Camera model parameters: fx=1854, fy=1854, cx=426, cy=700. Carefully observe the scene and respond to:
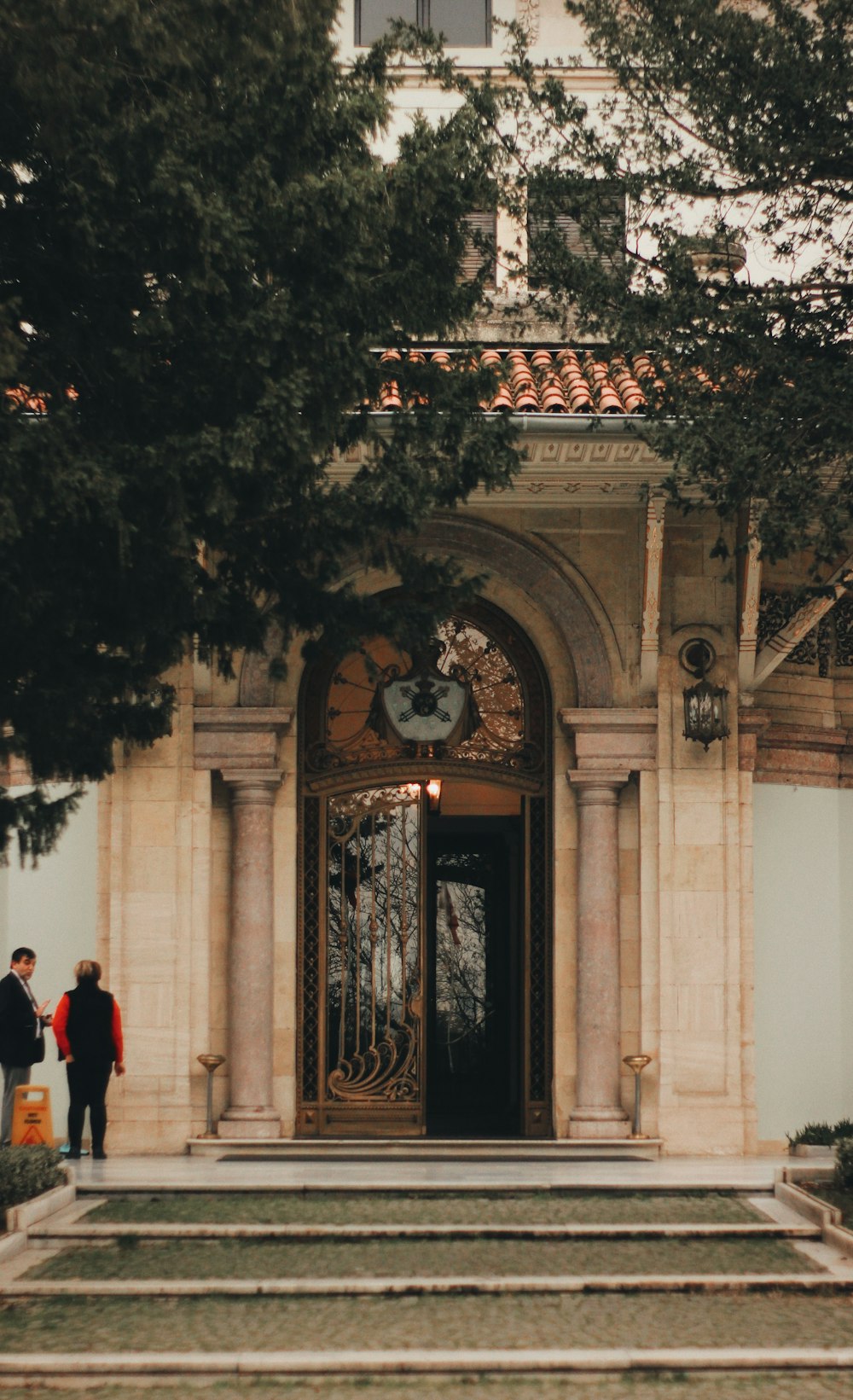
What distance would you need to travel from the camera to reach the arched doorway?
1631 centimetres

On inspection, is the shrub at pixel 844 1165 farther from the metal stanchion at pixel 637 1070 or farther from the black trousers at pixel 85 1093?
the black trousers at pixel 85 1093

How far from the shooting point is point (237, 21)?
908 cm

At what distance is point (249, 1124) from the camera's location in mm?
15586

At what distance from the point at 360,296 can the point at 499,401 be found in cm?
499

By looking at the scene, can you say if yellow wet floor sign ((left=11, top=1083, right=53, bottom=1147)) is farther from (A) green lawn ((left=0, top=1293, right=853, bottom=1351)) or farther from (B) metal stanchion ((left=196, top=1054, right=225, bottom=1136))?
(A) green lawn ((left=0, top=1293, right=853, bottom=1351))

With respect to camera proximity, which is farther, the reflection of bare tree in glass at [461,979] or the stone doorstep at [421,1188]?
the reflection of bare tree in glass at [461,979]

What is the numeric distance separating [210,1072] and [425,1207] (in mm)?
3528

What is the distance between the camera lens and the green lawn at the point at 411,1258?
10.8 meters

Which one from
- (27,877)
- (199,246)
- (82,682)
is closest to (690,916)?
(27,877)

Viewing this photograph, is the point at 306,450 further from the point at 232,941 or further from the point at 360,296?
the point at 232,941

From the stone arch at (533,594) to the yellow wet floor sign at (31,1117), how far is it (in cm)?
373

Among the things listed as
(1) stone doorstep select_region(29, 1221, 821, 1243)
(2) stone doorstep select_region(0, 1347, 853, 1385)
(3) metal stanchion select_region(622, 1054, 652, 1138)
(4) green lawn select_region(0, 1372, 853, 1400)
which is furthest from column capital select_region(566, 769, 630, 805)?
(4) green lawn select_region(0, 1372, 853, 1400)

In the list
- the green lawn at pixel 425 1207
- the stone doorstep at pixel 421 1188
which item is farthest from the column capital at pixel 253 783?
the green lawn at pixel 425 1207

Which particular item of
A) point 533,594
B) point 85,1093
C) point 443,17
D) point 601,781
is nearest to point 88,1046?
point 85,1093
